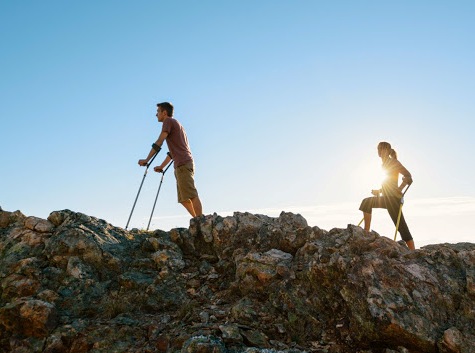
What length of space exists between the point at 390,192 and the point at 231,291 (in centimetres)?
575

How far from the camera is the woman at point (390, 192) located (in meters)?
10.2

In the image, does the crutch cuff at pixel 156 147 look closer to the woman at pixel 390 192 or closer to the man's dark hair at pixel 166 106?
the man's dark hair at pixel 166 106

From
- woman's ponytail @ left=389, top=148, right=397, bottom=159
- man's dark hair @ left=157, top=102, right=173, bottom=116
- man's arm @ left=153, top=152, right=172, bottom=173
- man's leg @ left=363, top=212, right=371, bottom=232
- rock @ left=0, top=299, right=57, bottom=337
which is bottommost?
rock @ left=0, top=299, right=57, bottom=337

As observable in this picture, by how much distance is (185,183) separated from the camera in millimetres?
10758

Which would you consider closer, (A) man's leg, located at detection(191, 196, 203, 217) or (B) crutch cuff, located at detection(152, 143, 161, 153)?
(B) crutch cuff, located at detection(152, 143, 161, 153)

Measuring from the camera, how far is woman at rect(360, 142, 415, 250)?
10.2m

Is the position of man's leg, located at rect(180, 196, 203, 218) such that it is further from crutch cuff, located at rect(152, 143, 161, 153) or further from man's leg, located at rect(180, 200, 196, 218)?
crutch cuff, located at rect(152, 143, 161, 153)

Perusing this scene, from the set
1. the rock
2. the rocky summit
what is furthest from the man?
the rock

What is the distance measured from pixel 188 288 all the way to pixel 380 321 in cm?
405

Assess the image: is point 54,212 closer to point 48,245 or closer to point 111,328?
point 48,245

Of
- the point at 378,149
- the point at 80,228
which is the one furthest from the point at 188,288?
the point at 378,149

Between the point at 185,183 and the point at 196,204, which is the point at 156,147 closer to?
the point at 185,183

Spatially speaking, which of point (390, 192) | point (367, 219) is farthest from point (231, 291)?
point (390, 192)

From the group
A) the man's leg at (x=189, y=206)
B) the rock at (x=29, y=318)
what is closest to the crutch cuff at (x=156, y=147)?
the man's leg at (x=189, y=206)
